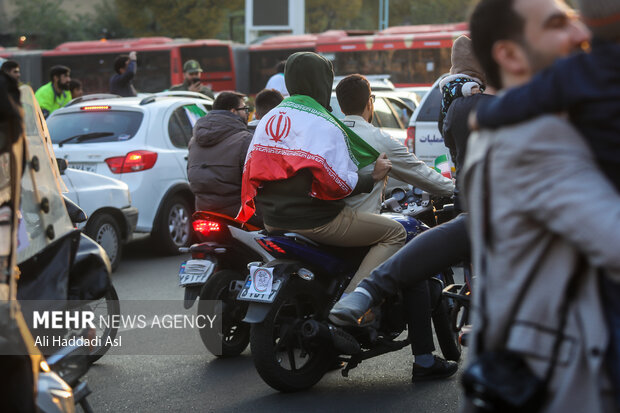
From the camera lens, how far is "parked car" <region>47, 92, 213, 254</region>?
34.1ft

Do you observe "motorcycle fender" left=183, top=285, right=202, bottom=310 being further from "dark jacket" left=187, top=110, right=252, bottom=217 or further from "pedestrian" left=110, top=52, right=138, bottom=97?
"pedestrian" left=110, top=52, right=138, bottom=97

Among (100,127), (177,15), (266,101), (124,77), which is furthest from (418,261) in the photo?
(177,15)

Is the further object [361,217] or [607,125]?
[361,217]

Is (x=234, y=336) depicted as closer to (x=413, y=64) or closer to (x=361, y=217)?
(x=361, y=217)

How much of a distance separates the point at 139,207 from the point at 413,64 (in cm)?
2024

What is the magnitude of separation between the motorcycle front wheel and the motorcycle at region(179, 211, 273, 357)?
66 cm

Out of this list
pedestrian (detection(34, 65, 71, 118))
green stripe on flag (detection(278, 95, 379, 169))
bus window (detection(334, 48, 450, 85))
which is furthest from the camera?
bus window (detection(334, 48, 450, 85))

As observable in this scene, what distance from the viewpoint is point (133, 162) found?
34.3 feet

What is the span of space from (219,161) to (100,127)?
387 centimetres

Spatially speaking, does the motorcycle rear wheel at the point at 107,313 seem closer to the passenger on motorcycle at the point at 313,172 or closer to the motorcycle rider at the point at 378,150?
the passenger on motorcycle at the point at 313,172

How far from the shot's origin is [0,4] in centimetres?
5291

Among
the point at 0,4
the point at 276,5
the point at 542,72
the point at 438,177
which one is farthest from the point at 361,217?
the point at 0,4

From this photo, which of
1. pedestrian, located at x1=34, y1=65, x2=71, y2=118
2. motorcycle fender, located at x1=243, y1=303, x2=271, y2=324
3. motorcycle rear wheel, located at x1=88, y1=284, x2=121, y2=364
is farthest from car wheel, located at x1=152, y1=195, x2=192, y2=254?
motorcycle fender, located at x1=243, y1=303, x2=271, y2=324

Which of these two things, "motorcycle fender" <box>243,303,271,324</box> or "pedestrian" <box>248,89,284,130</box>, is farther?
"pedestrian" <box>248,89,284,130</box>
